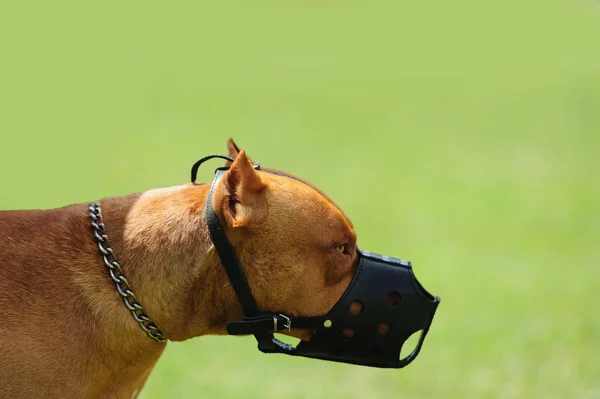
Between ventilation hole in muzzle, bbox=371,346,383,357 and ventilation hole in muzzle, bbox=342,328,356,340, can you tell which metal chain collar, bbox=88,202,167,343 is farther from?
ventilation hole in muzzle, bbox=371,346,383,357

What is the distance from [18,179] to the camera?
884cm

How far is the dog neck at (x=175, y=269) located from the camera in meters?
2.99

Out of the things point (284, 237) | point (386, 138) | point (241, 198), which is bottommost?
point (386, 138)

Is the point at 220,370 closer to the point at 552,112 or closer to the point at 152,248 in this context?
the point at 152,248

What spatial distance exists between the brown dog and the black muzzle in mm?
63

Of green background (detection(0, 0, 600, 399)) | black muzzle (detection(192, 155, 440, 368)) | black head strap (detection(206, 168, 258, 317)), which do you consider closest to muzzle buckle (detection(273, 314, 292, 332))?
black muzzle (detection(192, 155, 440, 368))

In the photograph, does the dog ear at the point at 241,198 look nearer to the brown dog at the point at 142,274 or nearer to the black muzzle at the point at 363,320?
the brown dog at the point at 142,274

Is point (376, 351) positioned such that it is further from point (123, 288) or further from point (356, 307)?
point (123, 288)

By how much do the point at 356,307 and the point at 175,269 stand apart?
0.76m

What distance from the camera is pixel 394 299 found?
133 inches

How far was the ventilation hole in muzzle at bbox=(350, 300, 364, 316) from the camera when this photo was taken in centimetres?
326

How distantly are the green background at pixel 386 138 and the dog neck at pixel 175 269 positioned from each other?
7.05ft

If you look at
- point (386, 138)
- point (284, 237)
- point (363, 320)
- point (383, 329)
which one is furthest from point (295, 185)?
point (386, 138)

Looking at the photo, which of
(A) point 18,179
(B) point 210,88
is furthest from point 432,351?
(B) point 210,88
